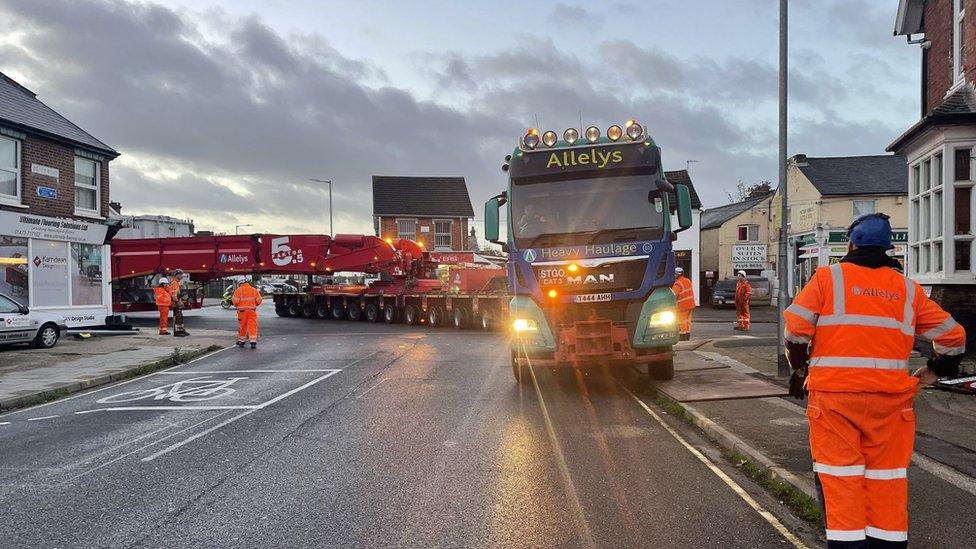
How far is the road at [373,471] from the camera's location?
4.35 meters

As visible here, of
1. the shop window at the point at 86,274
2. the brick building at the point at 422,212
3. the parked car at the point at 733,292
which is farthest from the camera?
the brick building at the point at 422,212

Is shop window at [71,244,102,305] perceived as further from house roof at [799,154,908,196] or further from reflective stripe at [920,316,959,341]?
house roof at [799,154,908,196]

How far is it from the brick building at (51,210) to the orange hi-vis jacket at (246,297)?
601 centimetres

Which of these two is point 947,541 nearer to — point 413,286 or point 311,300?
point 413,286

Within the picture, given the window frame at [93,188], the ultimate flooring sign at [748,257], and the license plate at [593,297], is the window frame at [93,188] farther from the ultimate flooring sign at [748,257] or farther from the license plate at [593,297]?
the ultimate flooring sign at [748,257]

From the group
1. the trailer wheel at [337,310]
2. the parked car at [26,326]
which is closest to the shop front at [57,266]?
the parked car at [26,326]

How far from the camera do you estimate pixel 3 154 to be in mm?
17062

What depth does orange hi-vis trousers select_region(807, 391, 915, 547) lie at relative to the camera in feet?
10.7

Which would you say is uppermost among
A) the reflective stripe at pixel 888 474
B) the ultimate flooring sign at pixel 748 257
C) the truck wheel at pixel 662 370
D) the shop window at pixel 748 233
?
the shop window at pixel 748 233

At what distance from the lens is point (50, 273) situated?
18.5 meters

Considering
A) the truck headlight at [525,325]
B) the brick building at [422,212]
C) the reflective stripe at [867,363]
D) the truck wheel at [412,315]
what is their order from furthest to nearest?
the brick building at [422,212] → the truck wheel at [412,315] → the truck headlight at [525,325] → the reflective stripe at [867,363]

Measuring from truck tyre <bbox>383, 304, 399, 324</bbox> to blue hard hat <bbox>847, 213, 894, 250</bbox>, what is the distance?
2275cm

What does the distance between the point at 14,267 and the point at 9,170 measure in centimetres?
245

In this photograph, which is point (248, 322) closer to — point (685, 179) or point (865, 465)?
point (865, 465)
